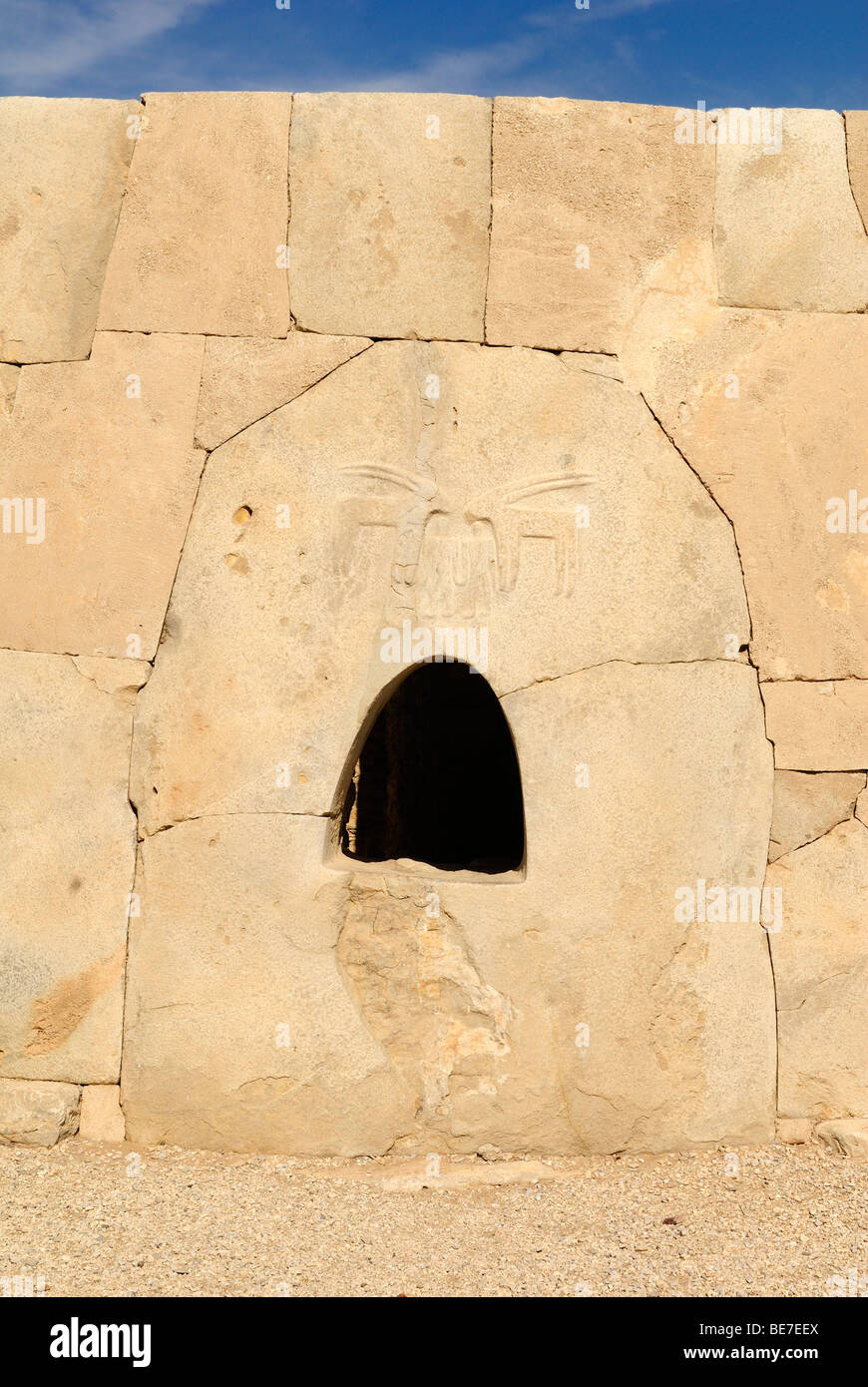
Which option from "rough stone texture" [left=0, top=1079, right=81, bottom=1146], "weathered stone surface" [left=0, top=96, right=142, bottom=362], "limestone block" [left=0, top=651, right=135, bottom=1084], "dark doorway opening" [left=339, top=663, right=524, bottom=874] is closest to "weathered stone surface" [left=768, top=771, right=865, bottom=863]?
"dark doorway opening" [left=339, top=663, right=524, bottom=874]

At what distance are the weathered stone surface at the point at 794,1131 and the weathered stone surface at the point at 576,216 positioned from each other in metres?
2.73

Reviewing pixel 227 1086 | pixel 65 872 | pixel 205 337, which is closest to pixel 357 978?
pixel 227 1086

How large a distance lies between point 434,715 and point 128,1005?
443 cm

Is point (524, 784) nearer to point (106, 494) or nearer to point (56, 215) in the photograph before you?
point (106, 494)

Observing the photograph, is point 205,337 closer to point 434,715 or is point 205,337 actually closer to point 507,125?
point 507,125

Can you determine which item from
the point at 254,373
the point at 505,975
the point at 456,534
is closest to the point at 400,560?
the point at 456,534

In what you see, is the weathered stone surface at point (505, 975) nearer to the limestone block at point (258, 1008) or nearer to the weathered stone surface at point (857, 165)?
the limestone block at point (258, 1008)

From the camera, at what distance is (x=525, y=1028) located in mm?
4141

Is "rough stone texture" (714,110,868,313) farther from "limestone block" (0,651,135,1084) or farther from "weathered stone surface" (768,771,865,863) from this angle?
"limestone block" (0,651,135,1084)

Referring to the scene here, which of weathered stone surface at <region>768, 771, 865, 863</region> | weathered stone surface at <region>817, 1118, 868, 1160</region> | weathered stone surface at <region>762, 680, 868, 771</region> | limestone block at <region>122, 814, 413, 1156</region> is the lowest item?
weathered stone surface at <region>817, 1118, 868, 1160</region>

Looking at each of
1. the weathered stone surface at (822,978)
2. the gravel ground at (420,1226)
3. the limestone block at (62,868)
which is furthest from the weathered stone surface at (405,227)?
the gravel ground at (420,1226)

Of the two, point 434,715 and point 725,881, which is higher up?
point 434,715

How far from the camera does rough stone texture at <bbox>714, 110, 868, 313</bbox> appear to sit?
4.27 m

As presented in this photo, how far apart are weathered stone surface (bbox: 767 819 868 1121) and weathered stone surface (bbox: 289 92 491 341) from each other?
7.08 feet
